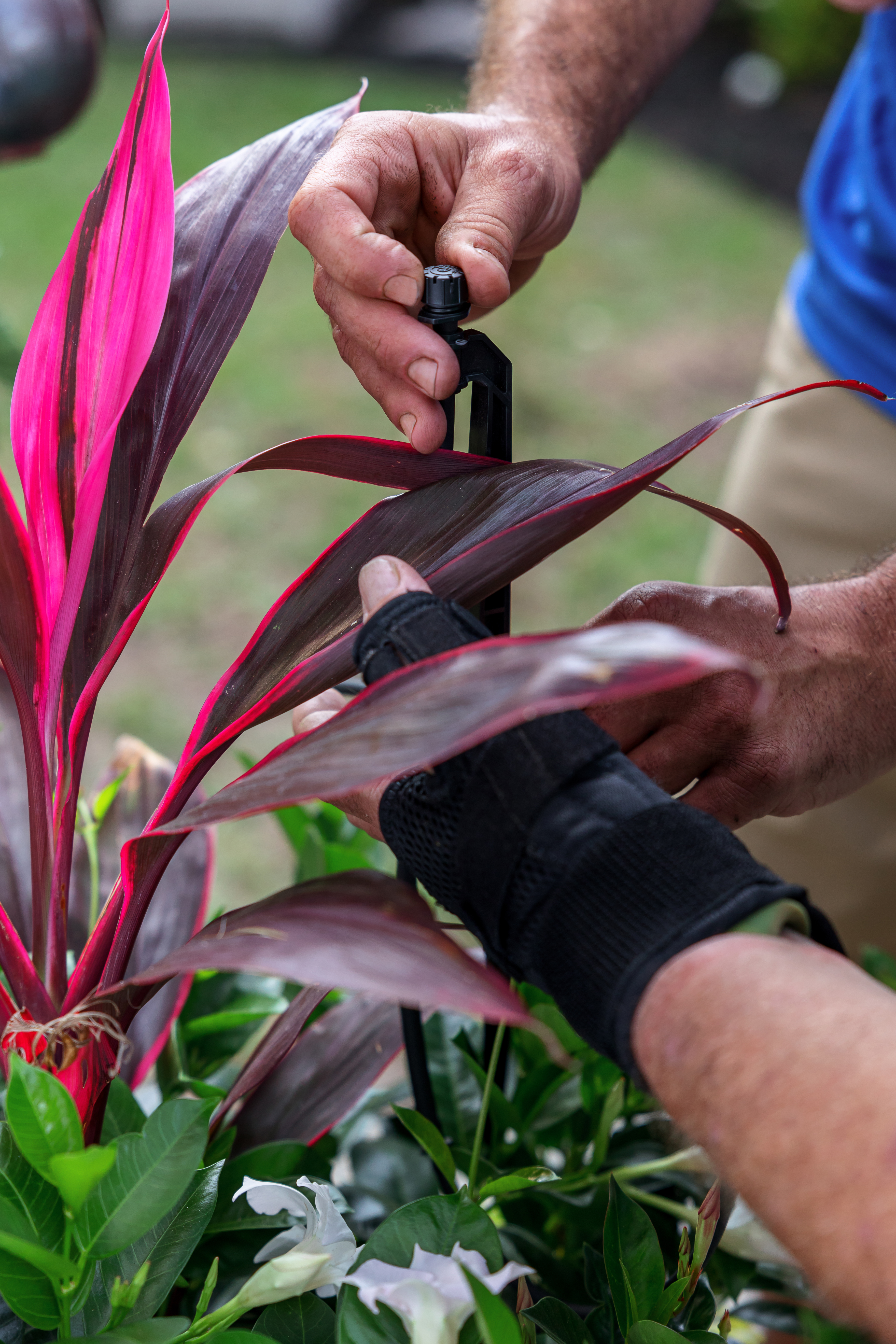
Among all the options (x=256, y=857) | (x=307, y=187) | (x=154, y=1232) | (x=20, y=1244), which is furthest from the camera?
(x=256, y=857)

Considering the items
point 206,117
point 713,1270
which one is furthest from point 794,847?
point 206,117

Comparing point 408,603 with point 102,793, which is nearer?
point 408,603

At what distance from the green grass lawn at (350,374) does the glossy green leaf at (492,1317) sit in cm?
156

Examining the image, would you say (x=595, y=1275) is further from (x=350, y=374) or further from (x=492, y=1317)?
(x=350, y=374)

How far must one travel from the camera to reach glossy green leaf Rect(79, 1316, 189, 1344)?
48 cm

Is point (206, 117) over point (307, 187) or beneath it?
beneath

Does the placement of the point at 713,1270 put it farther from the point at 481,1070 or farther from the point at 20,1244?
the point at 20,1244

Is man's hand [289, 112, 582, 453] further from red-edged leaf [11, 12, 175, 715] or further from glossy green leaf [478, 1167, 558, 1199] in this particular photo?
glossy green leaf [478, 1167, 558, 1199]

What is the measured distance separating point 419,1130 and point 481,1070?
97 millimetres

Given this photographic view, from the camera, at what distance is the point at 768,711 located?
2.46 feet

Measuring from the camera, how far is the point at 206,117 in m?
4.54

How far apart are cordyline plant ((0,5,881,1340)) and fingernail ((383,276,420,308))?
82mm

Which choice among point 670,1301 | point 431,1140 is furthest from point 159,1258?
point 670,1301

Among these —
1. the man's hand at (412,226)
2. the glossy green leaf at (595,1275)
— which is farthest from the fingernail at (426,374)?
the glossy green leaf at (595,1275)
